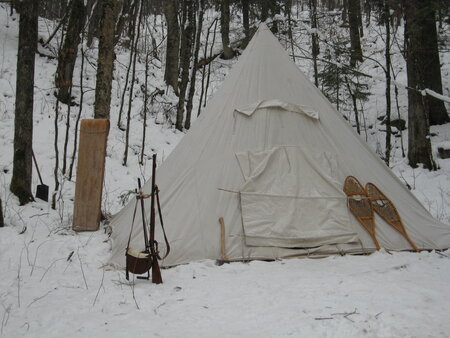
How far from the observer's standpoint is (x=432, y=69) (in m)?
9.49

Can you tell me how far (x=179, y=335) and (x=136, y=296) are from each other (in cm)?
78

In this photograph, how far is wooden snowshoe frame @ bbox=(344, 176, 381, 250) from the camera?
445cm

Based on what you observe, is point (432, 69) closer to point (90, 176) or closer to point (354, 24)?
point (354, 24)

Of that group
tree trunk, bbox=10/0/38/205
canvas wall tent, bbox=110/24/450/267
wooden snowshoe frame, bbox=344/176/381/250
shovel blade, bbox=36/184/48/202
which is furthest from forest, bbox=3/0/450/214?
wooden snowshoe frame, bbox=344/176/381/250

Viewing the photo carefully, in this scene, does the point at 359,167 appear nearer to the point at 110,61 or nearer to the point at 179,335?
the point at 179,335

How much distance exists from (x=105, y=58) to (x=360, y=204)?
168 inches

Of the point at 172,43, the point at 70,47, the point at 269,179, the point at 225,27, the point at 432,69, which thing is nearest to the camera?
the point at 269,179

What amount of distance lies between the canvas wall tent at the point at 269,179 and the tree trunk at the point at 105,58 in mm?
1643

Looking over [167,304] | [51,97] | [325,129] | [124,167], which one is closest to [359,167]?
[325,129]

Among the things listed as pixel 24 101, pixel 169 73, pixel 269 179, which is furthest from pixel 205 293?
pixel 169 73

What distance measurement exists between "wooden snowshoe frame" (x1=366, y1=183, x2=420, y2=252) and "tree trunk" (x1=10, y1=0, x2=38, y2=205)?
479cm

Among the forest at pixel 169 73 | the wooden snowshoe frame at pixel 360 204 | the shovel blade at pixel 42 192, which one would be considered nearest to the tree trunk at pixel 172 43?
the forest at pixel 169 73

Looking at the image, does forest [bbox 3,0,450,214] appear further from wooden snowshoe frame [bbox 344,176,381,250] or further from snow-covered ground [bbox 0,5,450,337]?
wooden snowshoe frame [bbox 344,176,381,250]

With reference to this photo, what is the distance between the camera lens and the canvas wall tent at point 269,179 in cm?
423
